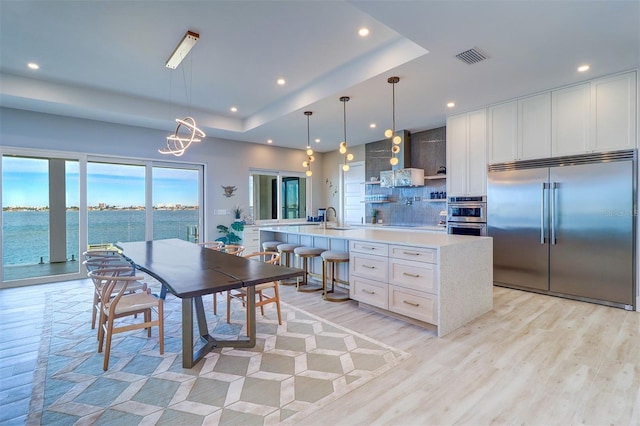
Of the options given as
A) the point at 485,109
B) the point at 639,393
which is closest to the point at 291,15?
the point at 485,109

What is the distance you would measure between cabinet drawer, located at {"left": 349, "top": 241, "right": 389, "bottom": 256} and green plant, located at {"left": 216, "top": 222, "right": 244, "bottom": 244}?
387 centimetres

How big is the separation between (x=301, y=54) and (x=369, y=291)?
119 inches

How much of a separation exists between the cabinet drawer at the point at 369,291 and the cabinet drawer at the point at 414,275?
19 centimetres

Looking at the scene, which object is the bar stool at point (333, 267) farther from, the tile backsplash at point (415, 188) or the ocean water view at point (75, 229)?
the ocean water view at point (75, 229)

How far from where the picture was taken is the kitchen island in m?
2.98

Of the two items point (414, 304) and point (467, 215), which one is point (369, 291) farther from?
point (467, 215)

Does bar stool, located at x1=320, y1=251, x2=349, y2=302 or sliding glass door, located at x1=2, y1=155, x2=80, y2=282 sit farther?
sliding glass door, located at x1=2, y1=155, x2=80, y2=282

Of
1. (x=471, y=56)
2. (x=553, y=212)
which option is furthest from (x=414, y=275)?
(x=553, y=212)

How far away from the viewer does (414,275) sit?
10.3ft

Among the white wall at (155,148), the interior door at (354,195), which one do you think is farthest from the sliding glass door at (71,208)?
the interior door at (354,195)

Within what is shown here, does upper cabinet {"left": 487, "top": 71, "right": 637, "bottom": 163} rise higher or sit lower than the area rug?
higher

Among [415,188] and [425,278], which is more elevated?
[415,188]

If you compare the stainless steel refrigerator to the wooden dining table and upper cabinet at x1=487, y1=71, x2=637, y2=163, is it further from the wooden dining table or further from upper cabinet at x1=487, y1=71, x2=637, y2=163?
the wooden dining table

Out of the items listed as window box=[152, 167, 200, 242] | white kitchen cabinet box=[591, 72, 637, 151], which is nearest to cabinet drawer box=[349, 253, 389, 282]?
white kitchen cabinet box=[591, 72, 637, 151]
